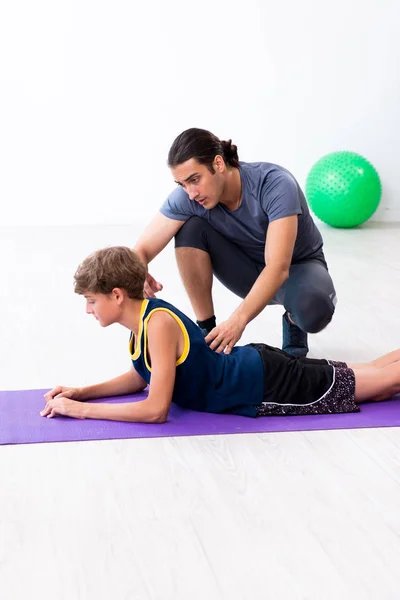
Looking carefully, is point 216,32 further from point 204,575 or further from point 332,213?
point 204,575

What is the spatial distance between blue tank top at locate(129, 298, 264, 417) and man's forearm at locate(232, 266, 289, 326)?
152mm

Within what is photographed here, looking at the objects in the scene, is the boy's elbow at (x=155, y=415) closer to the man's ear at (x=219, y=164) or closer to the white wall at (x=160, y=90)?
the man's ear at (x=219, y=164)

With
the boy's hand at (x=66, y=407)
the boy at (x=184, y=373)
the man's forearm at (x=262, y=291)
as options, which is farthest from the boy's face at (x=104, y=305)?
the man's forearm at (x=262, y=291)

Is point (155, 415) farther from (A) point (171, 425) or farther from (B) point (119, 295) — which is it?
(B) point (119, 295)

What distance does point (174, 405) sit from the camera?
2.48 m

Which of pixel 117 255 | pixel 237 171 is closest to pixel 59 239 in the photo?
pixel 237 171

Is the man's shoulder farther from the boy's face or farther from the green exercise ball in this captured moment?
the green exercise ball

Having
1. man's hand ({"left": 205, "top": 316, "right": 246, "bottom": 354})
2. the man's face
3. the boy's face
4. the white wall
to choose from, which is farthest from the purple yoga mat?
the white wall

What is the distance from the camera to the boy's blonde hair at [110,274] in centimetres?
223

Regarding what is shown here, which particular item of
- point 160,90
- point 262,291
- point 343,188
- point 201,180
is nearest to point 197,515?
point 262,291

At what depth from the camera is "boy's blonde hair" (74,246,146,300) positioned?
2227 mm

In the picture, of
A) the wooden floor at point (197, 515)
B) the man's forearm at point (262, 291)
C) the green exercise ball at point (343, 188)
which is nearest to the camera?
the wooden floor at point (197, 515)

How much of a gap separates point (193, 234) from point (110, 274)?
70 centimetres

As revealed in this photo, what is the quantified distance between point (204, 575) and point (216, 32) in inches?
175
